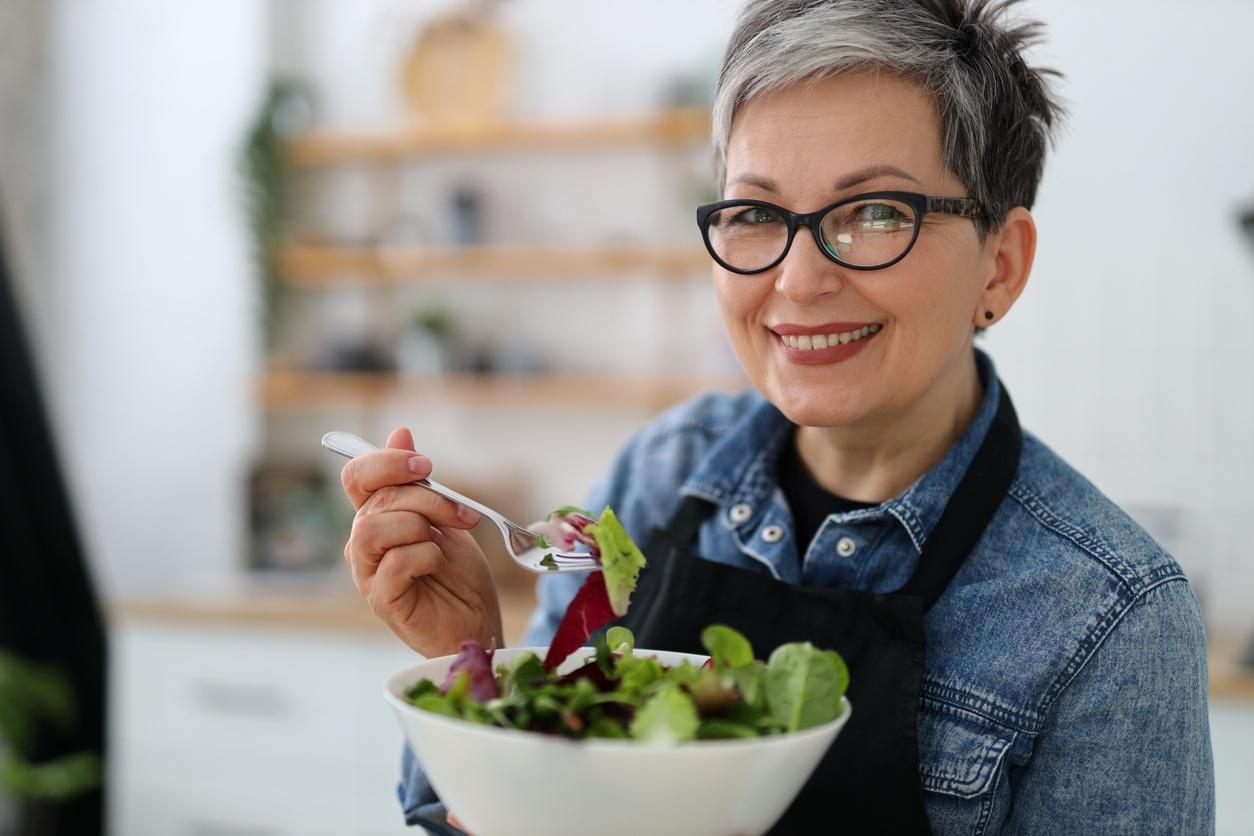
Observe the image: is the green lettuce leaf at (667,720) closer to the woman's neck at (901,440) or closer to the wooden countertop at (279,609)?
the woman's neck at (901,440)

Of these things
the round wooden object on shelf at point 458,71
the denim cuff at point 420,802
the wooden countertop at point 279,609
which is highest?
the round wooden object on shelf at point 458,71

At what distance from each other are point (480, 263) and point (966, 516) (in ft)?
7.53

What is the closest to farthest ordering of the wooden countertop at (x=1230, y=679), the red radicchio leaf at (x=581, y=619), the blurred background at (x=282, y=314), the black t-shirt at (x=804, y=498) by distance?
1. the red radicchio leaf at (x=581, y=619)
2. the black t-shirt at (x=804, y=498)
3. the wooden countertop at (x=1230, y=679)
4. the blurred background at (x=282, y=314)

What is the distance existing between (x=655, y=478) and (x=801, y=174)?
17.6 inches

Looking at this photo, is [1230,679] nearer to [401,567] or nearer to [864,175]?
[864,175]

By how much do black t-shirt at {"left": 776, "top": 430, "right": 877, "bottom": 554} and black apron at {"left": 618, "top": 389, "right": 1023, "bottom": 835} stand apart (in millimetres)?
116

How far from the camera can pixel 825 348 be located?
1064 millimetres

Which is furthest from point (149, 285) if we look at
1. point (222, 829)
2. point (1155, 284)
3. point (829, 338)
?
point (829, 338)

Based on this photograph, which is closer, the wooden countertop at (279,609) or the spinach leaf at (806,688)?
the spinach leaf at (806,688)

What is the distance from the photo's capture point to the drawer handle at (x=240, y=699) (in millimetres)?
2832

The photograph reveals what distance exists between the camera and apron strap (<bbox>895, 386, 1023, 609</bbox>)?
109 centimetres

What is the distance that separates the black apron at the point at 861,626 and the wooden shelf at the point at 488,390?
6.04 ft

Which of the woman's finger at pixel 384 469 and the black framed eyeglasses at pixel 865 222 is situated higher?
the black framed eyeglasses at pixel 865 222

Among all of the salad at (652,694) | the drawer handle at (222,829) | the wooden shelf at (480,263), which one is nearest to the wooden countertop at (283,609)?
the drawer handle at (222,829)
